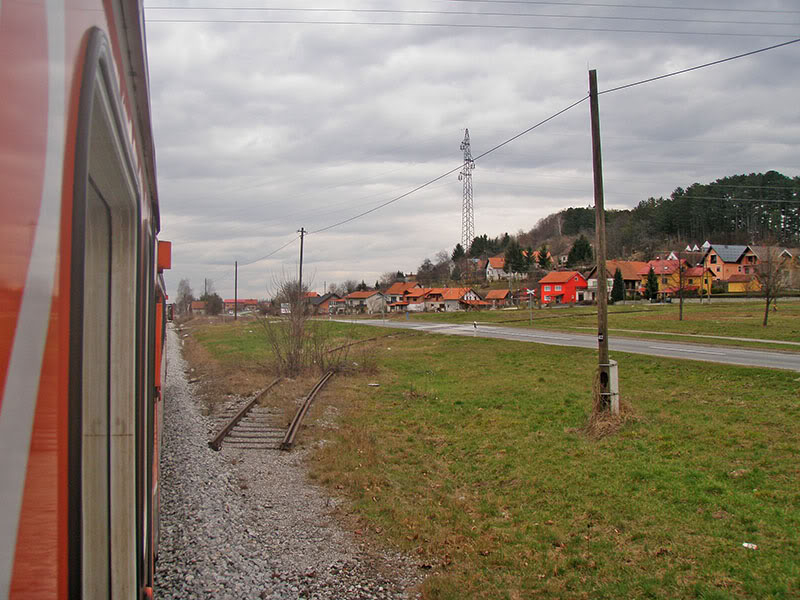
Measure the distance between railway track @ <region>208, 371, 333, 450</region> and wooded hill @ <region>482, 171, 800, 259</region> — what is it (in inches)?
3340

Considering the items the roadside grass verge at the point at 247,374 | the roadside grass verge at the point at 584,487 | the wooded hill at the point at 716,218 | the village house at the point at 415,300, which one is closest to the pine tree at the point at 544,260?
the wooded hill at the point at 716,218

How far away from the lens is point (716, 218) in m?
106

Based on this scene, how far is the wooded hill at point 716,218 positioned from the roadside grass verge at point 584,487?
8287cm

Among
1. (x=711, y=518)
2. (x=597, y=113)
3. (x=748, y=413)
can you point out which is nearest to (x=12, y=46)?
(x=711, y=518)

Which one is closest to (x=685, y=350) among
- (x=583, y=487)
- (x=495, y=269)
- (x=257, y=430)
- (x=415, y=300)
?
(x=583, y=487)

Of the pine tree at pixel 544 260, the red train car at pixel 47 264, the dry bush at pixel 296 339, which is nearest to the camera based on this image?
the red train car at pixel 47 264

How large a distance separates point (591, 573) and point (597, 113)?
28.0 ft

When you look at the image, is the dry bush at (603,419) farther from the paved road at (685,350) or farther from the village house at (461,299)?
the village house at (461,299)

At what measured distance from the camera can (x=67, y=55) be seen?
3.95 feet

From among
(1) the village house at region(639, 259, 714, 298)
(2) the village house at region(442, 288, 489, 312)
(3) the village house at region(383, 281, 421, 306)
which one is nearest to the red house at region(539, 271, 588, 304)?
(1) the village house at region(639, 259, 714, 298)

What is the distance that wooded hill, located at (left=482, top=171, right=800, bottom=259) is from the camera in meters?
92.8

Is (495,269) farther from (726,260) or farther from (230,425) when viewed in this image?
A: (230,425)

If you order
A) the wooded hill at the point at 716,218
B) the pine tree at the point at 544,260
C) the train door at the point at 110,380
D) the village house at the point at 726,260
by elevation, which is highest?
the wooded hill at the point at 716,218

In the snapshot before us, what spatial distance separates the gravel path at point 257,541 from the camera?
582 cm
